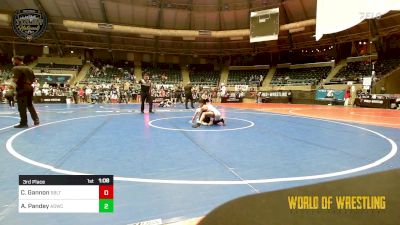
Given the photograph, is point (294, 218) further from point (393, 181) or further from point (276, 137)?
point (276, 137)

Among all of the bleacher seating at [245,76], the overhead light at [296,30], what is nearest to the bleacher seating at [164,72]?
the bleacher seating at [245,76]

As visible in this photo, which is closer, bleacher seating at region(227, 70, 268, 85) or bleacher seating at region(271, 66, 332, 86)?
bleacher seating at region(271, 66, 332, 86)

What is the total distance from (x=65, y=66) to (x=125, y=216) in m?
36.8

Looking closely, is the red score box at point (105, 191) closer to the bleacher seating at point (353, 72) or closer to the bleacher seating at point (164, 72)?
the bleacher seating at point (353, 72)

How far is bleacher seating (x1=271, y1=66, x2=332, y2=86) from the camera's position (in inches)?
Result: 1243

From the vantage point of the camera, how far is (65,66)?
114 feet

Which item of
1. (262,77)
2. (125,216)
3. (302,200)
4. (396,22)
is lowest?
(125,216)

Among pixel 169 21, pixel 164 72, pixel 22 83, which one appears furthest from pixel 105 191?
pixel 164 72

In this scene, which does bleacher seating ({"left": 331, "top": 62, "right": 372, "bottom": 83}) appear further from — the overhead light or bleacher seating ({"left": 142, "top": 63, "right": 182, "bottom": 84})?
bleacher seating ({"left": 142, "top": 63, "right": 182, "bottom": 84})

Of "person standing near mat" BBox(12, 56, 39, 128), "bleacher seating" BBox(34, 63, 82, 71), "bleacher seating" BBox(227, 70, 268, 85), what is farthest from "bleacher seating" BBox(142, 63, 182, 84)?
"person standing near mat" BBox(12, 56, 39, 128)

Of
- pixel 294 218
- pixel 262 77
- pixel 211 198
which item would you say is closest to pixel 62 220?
pixel 211 198
